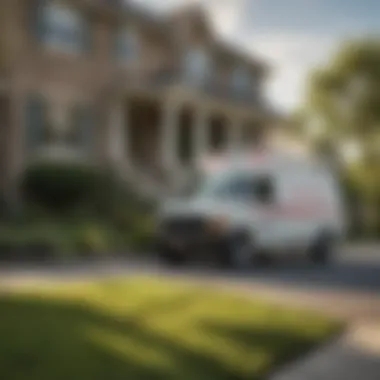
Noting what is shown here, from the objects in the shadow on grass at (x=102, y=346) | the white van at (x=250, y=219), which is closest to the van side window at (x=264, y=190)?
the white van at (x=250, y=219)

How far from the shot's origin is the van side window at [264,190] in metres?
8.73

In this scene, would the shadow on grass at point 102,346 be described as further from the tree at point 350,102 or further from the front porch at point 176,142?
the front porch at point 176,142

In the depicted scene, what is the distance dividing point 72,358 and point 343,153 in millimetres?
1987

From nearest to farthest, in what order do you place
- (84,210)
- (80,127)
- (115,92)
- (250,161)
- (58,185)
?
1. (250,161)
2. (84,210)
3. (58,185)
4. (115,92)
5. (80,127)

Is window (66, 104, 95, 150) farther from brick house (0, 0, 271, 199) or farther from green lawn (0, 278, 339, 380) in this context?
green lawn (0, 278, 339, 380)

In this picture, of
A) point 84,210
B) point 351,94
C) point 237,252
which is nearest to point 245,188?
point 237,252

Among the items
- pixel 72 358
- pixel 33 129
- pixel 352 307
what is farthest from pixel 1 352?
pixel 33 129

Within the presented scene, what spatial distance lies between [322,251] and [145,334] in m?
4.64

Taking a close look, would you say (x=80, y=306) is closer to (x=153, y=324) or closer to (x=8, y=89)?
(x=153, y=324)

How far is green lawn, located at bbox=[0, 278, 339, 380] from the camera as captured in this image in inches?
169

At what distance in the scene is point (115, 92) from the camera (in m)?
10.7

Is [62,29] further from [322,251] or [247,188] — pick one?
[322,251]

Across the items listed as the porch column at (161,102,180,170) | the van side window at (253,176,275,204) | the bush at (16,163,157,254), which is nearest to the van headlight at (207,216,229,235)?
the van side window at (253,176,275,204)

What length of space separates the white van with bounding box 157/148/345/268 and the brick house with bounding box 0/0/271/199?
804 millimetres
